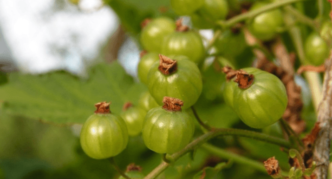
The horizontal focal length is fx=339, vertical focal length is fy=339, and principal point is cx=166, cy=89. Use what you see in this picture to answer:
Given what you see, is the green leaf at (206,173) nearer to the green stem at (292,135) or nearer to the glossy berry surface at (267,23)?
the green stem at (292,135)

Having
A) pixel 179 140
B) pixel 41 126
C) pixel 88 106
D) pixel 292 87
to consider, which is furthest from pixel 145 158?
pixel 41 126

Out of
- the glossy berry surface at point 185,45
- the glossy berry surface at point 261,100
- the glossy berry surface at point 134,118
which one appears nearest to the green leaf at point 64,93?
the glossy berry surface at point 134,118

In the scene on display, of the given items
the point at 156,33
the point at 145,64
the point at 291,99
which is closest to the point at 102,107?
the point at 145,64

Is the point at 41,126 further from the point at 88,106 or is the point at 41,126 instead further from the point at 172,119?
the point at 172,119

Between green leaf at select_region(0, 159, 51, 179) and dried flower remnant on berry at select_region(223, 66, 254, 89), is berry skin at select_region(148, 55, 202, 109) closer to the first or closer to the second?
dried flower remnant on berry at select_region(223, 66, 254, 89)

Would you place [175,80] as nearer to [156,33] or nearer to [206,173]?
[206,173]
